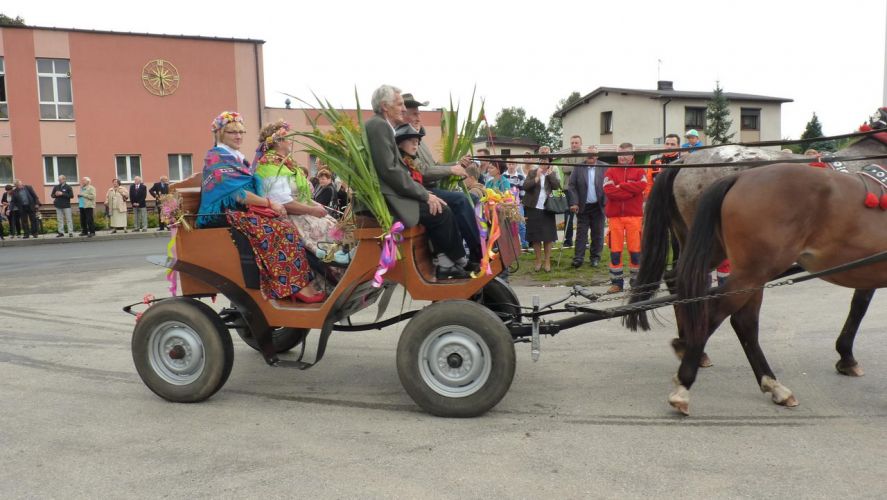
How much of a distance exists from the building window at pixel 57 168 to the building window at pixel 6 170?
4.30ft

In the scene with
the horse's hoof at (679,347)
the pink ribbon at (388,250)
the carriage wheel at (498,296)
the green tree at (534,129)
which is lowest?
the horse's hoof at (679,347)

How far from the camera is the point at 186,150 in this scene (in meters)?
32.2

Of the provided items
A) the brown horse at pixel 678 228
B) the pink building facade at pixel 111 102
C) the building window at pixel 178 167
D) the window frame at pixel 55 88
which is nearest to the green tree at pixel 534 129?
the pink building facade at pixel 111 102

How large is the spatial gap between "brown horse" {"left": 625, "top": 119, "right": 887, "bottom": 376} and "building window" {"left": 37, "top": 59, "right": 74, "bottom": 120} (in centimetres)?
3102

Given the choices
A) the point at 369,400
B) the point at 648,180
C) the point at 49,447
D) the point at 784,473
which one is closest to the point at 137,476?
the point at 49,447

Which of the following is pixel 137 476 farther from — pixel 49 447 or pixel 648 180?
pixel 648 180

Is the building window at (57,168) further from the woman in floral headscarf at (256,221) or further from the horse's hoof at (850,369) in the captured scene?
the horse's hoof at (850,369)

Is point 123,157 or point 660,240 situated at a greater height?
point 123,157

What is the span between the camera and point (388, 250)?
463 centimetres

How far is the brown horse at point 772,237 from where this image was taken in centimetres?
446

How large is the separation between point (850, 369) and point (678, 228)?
1.64 meters

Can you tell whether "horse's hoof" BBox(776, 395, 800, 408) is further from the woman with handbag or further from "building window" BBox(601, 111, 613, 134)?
"building window" BBox(601, 111, 613, 134)

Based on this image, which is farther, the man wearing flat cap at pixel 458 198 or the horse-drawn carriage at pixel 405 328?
the man wearing flat cap at pixel 458 198

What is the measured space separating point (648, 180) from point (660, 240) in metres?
4.09
